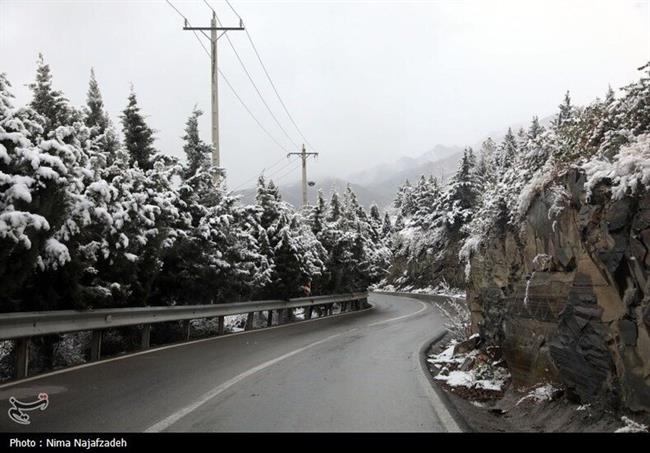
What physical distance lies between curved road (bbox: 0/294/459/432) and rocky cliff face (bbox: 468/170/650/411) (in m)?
1.54

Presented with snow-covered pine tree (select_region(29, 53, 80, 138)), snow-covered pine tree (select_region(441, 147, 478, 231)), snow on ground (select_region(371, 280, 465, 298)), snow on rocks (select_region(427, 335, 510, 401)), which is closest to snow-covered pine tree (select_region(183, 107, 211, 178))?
snow-covered pine tree (select_region(29, 53, 80, 138))

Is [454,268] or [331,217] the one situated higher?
[331,217]

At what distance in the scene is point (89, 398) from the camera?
699cm

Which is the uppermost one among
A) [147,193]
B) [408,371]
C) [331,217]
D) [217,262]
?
[331,217]

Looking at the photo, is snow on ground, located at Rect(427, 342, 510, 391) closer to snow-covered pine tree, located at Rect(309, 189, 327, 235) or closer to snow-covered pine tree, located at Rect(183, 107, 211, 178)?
snow-covered pine tree, located at Rect(183, 107, 211, 178)

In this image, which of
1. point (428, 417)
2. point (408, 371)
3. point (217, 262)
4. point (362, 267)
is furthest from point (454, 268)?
point (428, 417)

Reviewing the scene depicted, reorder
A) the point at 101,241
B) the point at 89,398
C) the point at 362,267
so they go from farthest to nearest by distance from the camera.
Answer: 1. the point at 362,267
2. the point at 101,241
3. the point at 89,398

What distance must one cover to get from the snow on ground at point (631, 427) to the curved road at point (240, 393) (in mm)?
1640

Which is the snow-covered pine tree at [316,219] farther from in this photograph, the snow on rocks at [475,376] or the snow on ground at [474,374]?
the snow on ground at [474,374]

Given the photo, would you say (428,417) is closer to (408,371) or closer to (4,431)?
(408,371)

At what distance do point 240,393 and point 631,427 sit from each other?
458 centimetres

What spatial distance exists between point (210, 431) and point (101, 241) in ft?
20.9

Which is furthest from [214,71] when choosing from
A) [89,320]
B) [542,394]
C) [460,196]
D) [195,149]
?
[460,196]
